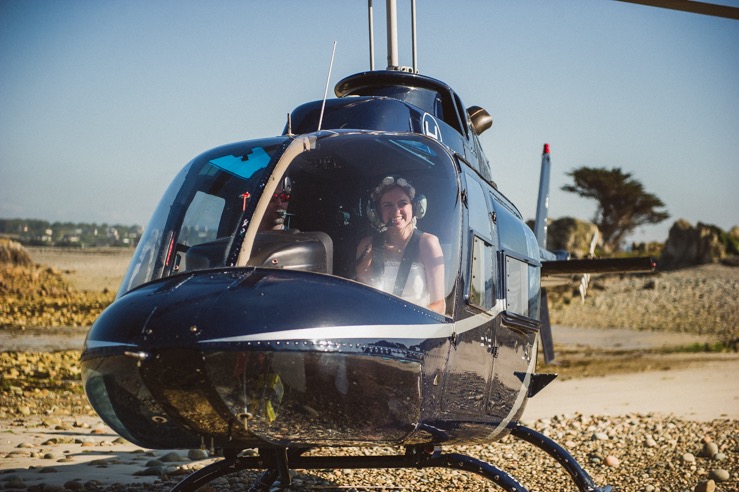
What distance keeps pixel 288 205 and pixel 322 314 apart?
152 centimetres

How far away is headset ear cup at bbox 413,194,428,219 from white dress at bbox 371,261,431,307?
0.31 meters

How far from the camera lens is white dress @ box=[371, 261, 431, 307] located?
321 centimetres

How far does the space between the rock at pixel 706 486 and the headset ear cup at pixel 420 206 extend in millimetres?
3724

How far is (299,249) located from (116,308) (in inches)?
29.9

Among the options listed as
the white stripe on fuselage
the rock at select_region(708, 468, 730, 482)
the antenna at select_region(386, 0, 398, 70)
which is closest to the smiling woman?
the white stripe on fuselage

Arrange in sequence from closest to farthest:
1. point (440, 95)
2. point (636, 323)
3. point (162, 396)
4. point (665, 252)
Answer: point (162, 396)
point (440, 95)
point (636, 323)
point (665, 252)

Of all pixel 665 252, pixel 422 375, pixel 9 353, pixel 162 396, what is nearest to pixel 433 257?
pixel 422 375

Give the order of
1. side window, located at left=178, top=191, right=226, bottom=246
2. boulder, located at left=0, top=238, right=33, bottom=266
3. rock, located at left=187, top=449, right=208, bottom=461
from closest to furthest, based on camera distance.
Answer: side window, located at left=178, top=191, right=226, bottom=246 → rock, located at left=187, top=449, right=208, bottom=461 → boulder, located at left=0, top=238, right=33, bottom=266

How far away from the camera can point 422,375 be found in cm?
298

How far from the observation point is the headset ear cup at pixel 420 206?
3.53 metres

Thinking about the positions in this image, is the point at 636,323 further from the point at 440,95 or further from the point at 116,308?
the point at 116,308

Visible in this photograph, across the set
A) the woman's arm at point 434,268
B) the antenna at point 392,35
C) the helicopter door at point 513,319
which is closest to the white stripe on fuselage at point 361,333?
the woman's arm at point 434,268

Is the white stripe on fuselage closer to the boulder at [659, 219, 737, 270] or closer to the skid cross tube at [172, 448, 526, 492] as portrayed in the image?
the skid cross tube at [172, 448, 526, 492]

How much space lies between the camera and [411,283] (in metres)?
3.27
